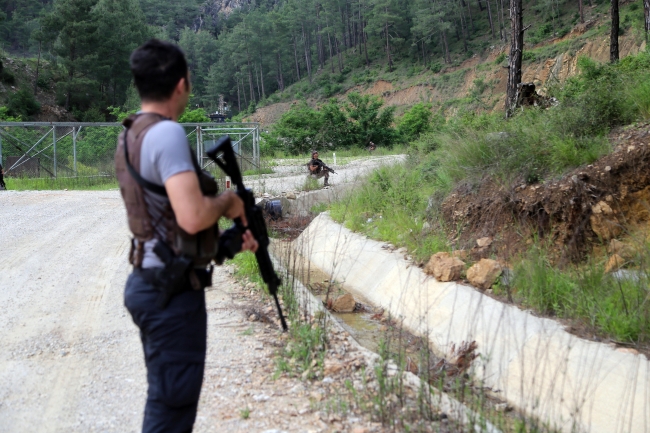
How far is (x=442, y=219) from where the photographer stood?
10625 millimetres

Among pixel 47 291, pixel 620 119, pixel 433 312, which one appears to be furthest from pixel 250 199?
pixel 620 119

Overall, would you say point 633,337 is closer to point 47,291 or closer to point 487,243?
point 487,243

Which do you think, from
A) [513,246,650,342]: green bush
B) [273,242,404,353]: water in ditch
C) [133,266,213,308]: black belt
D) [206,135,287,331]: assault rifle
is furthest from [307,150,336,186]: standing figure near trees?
[133,266,213,308]: black belt

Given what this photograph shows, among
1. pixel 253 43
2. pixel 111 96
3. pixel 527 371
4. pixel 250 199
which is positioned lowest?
pixel 527 371

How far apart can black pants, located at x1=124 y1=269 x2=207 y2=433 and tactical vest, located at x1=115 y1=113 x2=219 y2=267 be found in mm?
159

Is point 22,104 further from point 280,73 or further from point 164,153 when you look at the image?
point 280,73

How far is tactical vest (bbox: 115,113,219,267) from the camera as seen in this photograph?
2838mm

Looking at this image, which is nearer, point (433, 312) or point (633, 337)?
point (633, 337)

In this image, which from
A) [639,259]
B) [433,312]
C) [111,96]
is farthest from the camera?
[111,96]

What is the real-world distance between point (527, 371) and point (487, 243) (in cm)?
326

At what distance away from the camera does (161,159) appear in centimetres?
273

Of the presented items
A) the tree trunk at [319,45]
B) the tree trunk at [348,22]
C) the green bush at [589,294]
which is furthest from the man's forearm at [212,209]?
the tree trunk at [348,22]

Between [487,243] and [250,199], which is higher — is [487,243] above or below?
below

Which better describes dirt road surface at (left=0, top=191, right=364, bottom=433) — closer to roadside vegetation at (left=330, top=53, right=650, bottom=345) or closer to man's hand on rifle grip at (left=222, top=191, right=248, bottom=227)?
man's hand on rifle grip at (left=222, top=191, right=248, bottom=227)
